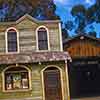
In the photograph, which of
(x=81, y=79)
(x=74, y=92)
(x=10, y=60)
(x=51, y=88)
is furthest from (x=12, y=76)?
(x=81, y=79)

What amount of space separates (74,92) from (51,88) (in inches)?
332

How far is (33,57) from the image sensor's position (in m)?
23.2

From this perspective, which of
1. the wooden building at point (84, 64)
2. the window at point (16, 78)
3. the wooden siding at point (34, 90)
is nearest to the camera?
the wooden siding at point (34, 90)

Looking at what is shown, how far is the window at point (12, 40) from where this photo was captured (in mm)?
24094

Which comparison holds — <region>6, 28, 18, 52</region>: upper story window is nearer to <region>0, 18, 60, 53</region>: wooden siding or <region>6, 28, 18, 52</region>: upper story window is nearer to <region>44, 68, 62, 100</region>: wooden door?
<region>0, 18, 60, 53</region>: wooden siding

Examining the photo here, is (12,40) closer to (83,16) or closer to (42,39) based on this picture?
(42,39)

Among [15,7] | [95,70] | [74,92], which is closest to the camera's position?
[74,92]

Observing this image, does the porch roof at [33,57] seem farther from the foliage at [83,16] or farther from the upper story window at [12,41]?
the foliage at [83,16]

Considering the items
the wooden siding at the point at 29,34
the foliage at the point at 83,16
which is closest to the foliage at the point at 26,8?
the foliage at the point at 83,16

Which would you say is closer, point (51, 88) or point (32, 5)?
point (51, 88)

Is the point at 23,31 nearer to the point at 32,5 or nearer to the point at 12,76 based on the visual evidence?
the point at 12,76

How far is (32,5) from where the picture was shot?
40969mm

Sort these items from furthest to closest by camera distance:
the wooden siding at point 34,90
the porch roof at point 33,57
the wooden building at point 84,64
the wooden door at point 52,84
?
the wooden building at point 84,64
the wooden door at point 52,84
the wooden siding at point 34,90
the porch roof at point 33,57

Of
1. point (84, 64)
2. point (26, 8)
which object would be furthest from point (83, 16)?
point (84, 64)
